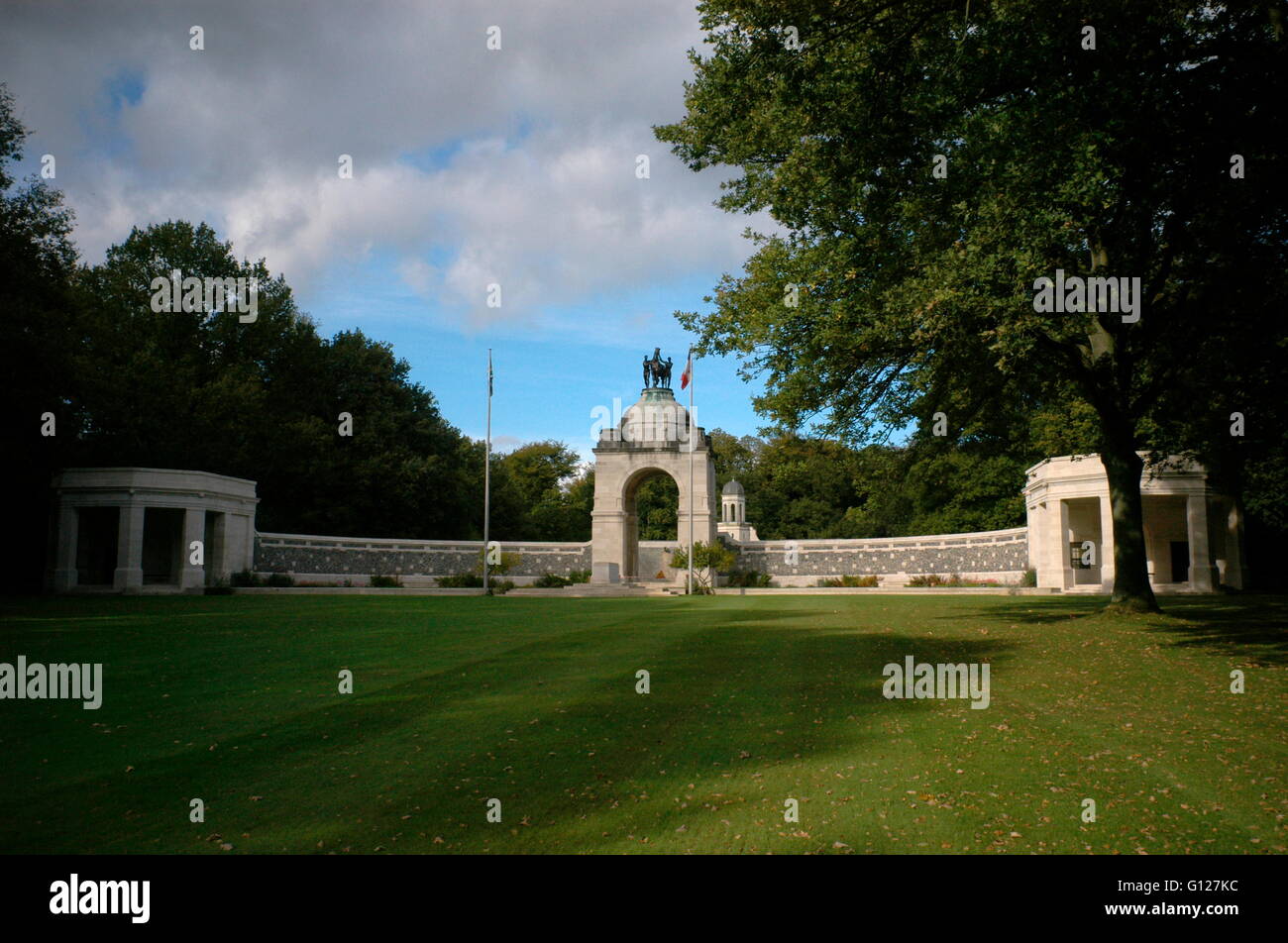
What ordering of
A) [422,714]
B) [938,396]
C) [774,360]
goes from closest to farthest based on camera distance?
[422,714]
[774,360]
[938,396]

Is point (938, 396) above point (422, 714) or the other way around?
above

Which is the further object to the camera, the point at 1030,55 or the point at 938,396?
the point at 938,396

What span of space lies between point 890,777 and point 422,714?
483cm

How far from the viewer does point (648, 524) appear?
71.5m

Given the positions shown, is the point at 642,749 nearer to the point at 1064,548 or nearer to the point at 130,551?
the point at 1064,548

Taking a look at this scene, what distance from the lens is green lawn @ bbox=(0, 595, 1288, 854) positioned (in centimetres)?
589

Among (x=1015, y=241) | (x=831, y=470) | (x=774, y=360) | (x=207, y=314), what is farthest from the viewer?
(x=831, y=470)

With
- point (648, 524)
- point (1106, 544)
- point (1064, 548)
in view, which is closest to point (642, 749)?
point (1106, 544)

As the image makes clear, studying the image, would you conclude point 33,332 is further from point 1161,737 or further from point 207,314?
point 1161,737

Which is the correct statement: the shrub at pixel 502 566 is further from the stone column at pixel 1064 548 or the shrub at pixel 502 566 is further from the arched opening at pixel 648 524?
the stone column at pixel 1064 548

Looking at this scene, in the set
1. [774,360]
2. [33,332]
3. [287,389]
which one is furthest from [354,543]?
[774,360]

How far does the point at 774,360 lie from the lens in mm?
17984

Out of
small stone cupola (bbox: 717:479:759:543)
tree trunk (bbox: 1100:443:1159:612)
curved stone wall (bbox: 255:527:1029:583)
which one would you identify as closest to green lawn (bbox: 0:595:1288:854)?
tree trunk (bbox: 1100:443:1159:612)

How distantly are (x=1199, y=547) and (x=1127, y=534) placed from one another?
1477cm
